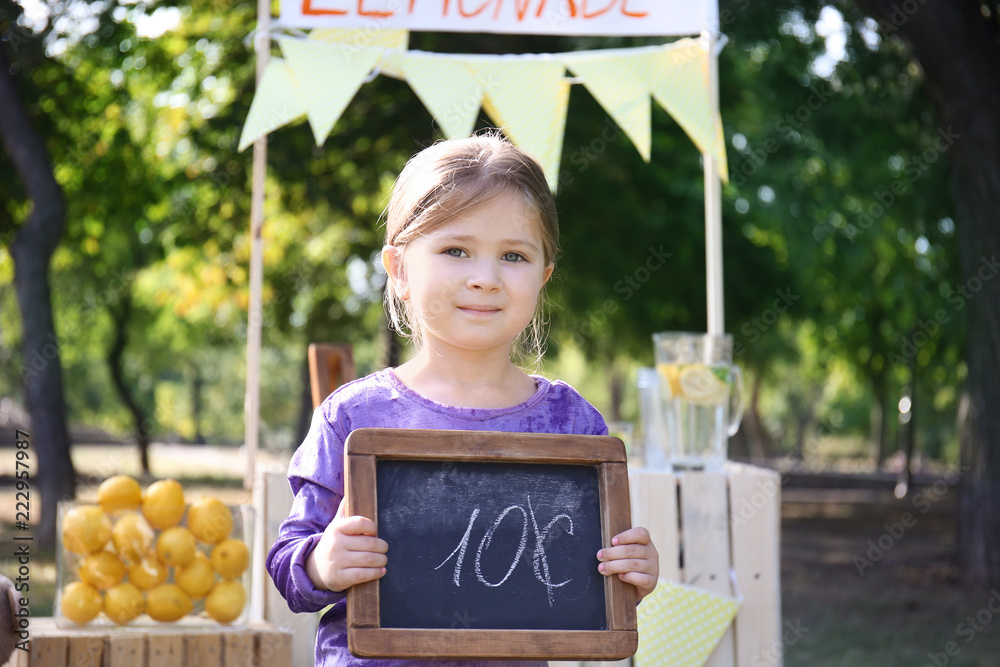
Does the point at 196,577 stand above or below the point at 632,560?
below

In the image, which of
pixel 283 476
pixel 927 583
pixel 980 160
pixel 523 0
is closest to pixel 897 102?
pixel 980 160

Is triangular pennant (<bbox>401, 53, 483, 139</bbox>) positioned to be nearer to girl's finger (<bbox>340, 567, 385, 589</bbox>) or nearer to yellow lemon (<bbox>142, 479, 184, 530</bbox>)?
yellow lemon (<bbox>142, 479, 184, 530</bbox>)

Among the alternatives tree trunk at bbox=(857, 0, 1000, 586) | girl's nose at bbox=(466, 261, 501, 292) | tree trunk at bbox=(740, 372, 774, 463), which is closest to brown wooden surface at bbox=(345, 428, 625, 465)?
girl's nose at bbox=(466, 261, 501, 292)

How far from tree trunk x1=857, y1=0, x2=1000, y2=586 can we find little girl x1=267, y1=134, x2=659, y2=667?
5523 mm

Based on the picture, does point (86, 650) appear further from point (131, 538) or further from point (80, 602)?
point (131, 538)

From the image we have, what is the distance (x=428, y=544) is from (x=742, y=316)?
907cm

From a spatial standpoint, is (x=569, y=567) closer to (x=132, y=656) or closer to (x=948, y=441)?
(x=132, y=656)

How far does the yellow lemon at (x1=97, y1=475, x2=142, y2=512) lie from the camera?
2.47 m

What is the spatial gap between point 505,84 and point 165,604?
1937mm

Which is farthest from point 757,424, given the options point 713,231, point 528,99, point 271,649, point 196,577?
point 196,577

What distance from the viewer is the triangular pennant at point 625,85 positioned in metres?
3.21

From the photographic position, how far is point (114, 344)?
553 inches

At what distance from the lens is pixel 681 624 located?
263 cm

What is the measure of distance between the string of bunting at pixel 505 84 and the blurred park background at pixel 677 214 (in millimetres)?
3383
